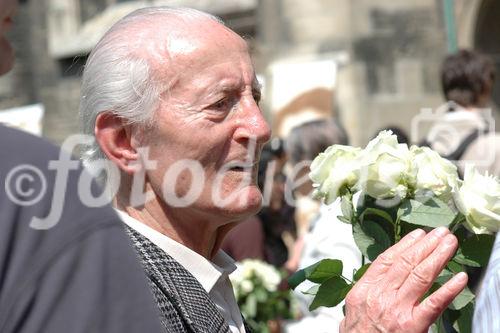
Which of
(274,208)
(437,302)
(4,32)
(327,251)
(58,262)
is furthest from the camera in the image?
(274,208)

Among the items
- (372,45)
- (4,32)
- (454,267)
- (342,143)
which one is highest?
(4,32)

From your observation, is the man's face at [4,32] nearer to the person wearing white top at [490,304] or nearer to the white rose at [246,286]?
the person wearing white top at [490,304]

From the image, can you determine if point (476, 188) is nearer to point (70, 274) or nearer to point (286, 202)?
point (70, 274)

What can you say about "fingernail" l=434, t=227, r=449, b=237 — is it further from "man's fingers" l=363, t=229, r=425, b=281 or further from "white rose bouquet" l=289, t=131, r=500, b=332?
"white rose bouquet" l=289, t=131, r=500, b=332

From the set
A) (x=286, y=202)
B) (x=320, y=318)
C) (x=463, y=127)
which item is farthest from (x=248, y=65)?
(x=286, y=202)

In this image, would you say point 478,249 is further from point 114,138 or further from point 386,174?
point 114,138

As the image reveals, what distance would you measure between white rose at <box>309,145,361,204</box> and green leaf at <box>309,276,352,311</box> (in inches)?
7.0

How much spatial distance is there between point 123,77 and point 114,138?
0.13 m

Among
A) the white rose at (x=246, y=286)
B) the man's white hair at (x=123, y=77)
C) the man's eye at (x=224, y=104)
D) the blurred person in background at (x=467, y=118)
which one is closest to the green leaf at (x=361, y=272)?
the man's eye at (x=224, y=104)

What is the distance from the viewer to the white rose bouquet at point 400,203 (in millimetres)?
2473

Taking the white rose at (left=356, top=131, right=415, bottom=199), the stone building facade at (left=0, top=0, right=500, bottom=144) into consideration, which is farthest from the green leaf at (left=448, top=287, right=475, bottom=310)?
the stone building facade at (left=0, top=0, right=500, bottom=144)

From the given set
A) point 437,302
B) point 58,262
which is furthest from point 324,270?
point 58,262

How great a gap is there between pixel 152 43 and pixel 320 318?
1.27 m

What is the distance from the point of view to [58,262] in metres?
1.21
